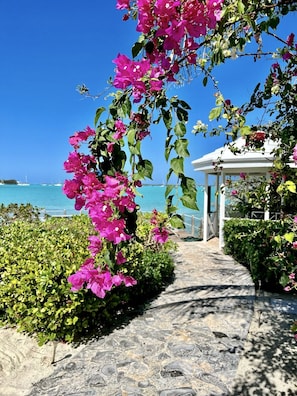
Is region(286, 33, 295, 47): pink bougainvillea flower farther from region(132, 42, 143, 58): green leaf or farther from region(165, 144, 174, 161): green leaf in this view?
region(165, 144, 174, 161): green leaf

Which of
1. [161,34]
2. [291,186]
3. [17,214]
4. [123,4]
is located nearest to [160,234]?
[161,34]

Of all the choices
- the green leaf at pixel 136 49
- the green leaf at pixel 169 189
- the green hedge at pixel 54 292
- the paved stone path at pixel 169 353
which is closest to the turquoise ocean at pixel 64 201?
the green leaf at pixel 169 189

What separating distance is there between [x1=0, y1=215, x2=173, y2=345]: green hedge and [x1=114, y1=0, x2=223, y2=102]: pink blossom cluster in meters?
3.07

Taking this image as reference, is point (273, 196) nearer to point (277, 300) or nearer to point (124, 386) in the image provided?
point (124, 386)

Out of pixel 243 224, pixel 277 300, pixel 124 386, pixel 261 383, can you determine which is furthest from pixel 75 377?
pixel 243 224

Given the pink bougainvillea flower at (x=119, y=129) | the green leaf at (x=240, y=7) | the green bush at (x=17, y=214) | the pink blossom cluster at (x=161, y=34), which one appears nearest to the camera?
the pink blossom cluster at (x=161, y=34)

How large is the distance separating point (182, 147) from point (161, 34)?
328 millimetres

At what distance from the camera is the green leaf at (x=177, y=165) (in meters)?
0.96

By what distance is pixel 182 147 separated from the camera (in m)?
0.98

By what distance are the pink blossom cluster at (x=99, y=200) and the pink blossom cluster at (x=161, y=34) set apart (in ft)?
0.49

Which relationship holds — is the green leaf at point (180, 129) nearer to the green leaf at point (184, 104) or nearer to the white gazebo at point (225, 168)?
the green leaf at point (184, 104)

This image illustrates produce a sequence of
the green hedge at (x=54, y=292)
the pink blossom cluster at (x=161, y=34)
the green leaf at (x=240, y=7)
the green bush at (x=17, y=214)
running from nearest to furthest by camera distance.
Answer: the pink blossom cluster at (x=161, y=34) → the green leaf at (x=240, y=7) → the green hedge at (x=54, y=292) → the green bush at (x=17, y=214)

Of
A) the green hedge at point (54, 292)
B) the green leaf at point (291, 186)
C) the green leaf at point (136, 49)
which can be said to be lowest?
the green hedge at point (54, 292)

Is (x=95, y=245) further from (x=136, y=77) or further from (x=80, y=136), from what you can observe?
(x=136, y=77)
